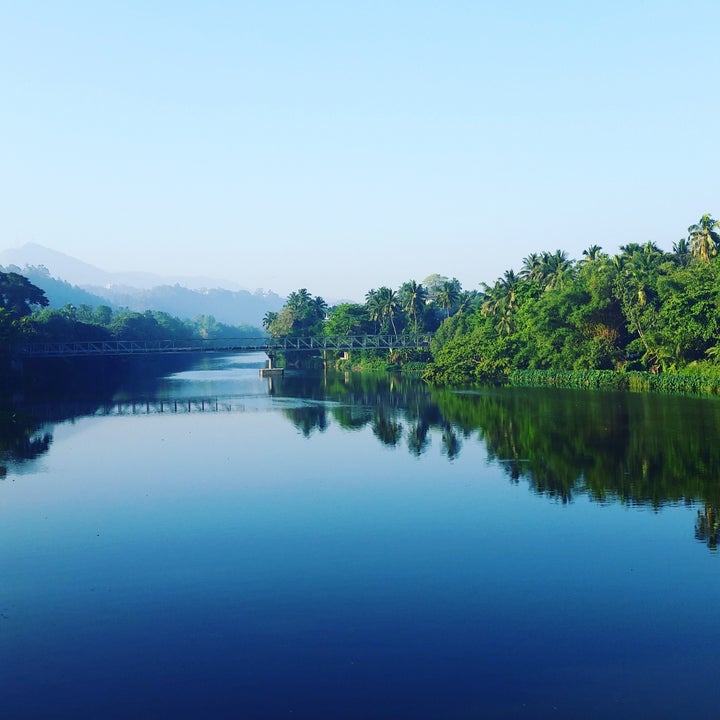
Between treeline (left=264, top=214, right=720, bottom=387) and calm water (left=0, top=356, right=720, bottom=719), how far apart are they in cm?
2605

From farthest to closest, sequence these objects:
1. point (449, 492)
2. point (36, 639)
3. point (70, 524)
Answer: point (449, 492) → point (70, 524) → point (36, 639)

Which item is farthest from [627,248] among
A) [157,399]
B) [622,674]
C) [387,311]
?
[622,674]

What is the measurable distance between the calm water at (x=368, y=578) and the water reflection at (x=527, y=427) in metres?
0.32

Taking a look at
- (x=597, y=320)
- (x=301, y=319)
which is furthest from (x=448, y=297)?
(x=597, y=320)


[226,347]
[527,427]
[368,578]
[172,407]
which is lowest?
[368,578]

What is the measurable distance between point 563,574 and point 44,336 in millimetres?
114621

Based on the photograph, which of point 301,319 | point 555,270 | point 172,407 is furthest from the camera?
point 301,319

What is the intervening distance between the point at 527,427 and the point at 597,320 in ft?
121

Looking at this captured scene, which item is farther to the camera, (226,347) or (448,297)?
(448,297)

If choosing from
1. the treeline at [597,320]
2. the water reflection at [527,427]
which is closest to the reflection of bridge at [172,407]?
the water reflection at [527,427]

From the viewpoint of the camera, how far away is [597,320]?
3602 inches

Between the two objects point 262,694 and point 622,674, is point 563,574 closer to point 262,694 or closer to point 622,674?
point 622,674

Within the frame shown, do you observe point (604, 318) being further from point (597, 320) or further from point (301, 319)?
point (301, 319)

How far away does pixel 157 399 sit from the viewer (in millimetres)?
95688
